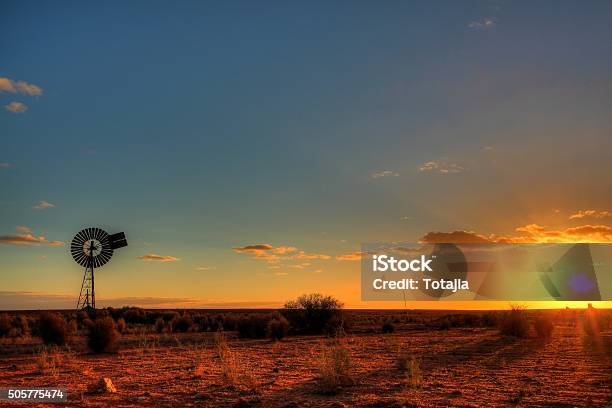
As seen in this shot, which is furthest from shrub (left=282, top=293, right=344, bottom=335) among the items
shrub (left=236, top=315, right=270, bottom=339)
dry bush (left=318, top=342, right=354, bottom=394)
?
dry bush (left=318, top=342, right=354, bottom=394)

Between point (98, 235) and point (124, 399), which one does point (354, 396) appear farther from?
point (98, 235)

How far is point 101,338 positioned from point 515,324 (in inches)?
993

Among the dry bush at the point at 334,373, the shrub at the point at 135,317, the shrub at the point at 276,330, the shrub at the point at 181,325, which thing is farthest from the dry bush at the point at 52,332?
the shrub at the point at 135,317

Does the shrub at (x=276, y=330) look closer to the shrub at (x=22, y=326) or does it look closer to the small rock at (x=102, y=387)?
the shrub at (x=22, y=326)

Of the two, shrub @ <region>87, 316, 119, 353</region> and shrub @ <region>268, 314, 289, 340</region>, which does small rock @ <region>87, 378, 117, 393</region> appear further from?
shrub @ <region>268, 314, 289, 340</region>

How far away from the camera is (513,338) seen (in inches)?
1404

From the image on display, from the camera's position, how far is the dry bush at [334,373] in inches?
647

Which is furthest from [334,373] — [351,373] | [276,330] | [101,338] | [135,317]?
[135,317]

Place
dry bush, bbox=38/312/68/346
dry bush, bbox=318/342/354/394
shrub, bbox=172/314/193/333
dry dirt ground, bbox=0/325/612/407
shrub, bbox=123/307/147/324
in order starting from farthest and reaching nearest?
shrub, bbox=123/307/147/324, shrub, bbox=172/314/193/333, dry bush, bbox=38/312/68/346, dry bush, bbox=318/342/354/394, dry dirt ground, bbox=0/325/612/407

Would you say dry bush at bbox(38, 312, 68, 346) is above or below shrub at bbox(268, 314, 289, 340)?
below

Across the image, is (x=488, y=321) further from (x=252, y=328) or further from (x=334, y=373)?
(x=334, y=373)

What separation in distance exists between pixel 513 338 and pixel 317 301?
50.1 ft

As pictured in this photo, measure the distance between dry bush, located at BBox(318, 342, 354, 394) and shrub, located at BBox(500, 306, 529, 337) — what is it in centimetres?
2222

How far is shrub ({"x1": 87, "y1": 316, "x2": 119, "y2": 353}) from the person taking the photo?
92.5ft
